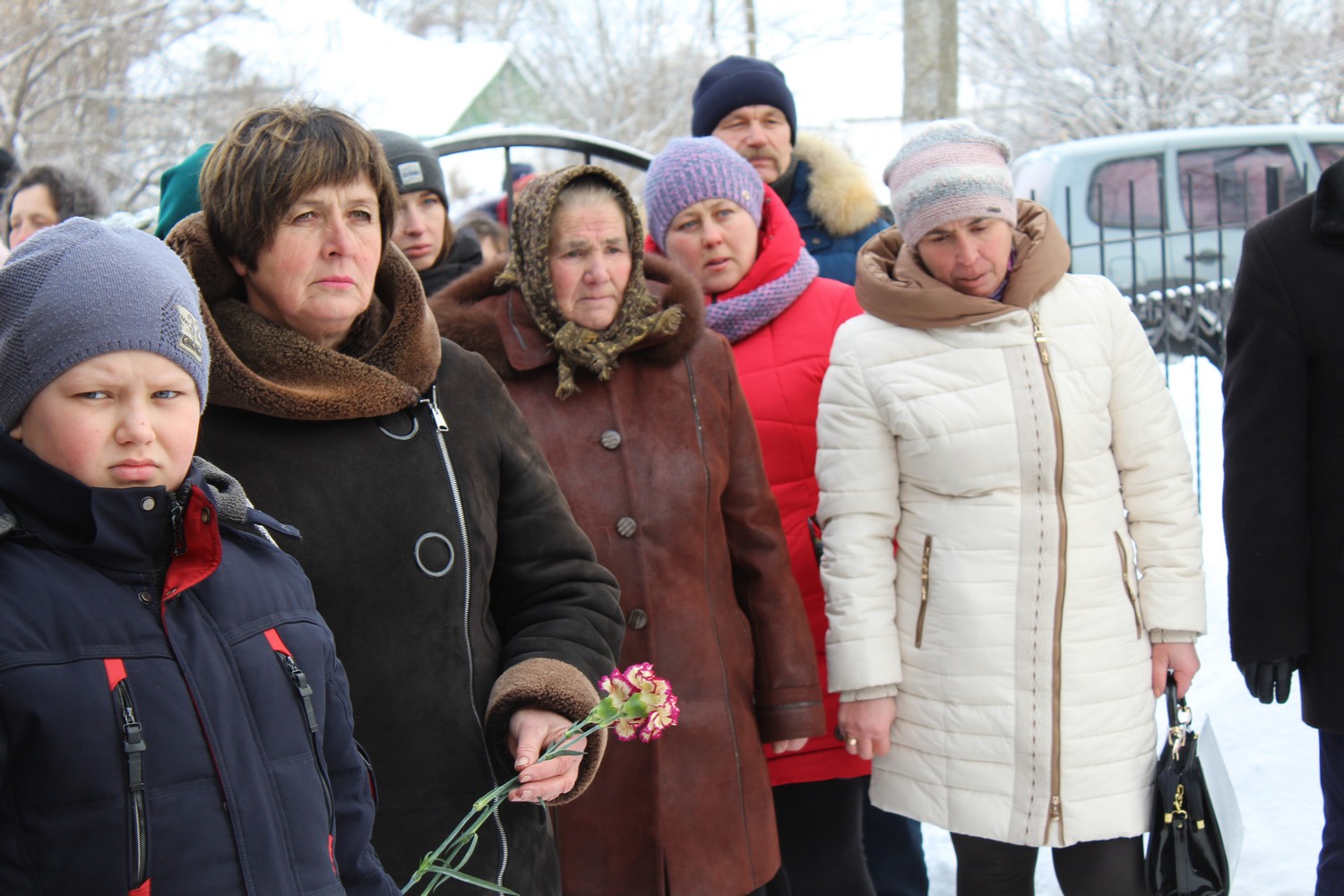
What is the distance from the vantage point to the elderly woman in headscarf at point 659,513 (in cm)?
260

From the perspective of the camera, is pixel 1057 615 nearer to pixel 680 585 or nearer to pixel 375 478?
pixel 680 585

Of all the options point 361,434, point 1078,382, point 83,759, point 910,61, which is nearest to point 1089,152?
point 910,61

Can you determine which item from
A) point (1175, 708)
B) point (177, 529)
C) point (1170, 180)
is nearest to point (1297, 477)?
point (1175, 708)

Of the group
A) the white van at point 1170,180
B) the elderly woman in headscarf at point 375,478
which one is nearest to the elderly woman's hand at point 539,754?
the elderly woman in headscarf at point 375,478

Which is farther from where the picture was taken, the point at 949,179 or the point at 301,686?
the point at 949,179

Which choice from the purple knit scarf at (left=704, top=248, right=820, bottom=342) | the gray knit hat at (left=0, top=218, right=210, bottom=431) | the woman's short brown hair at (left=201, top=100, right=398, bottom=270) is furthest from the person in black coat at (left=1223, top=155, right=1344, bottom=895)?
the gray knit hat at (left=0, top=218, right=210, bottom=431)

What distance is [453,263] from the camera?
3969 mm

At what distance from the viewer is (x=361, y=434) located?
6.40ft

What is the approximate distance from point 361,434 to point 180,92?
43.5 feet

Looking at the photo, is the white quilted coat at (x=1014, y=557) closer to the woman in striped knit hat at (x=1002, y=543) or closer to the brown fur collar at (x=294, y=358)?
the woman in striped knit hat at (x=1002, y=543)

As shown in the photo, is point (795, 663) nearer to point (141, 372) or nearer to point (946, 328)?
point (946, 328)

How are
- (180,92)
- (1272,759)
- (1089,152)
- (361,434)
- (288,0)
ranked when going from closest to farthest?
(361,434), (1272,759), (1089,152), (180,92), (288,0)

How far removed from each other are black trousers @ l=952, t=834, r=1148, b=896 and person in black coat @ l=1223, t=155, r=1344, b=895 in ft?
1.34

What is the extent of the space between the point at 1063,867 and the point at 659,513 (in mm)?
1172
